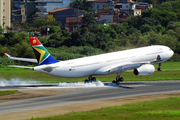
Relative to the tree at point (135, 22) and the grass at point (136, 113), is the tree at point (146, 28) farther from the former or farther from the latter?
the grass at point (136, 113)

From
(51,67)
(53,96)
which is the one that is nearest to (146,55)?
(51,67)

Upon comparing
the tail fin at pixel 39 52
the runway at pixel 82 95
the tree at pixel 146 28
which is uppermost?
the tail fin at pixel 39 52

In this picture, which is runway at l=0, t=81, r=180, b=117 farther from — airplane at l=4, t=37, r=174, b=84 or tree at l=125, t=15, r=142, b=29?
tree at l=125, t=15, r=142, b=29

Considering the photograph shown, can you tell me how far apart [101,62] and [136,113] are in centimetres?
2865

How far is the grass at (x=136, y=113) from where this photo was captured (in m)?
36.9

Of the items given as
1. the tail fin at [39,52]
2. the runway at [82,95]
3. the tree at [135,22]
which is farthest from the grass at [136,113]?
the tree at [135,22]

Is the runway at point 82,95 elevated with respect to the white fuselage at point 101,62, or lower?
lower

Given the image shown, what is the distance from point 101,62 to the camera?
6706 cm

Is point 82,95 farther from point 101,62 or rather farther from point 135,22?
point 135,22

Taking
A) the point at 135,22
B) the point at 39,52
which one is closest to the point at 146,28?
the point at 135,22

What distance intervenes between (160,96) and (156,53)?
68.1 ft

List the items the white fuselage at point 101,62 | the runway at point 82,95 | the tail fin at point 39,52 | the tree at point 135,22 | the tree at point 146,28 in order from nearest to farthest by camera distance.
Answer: the runway at point 82,95 < the tail fin at point 39,52 < the white fuselage at point 101,62 < the tree at point 146,28 < the tree at point 135,22

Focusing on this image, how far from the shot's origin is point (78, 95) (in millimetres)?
54781

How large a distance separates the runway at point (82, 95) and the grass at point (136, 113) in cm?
690
